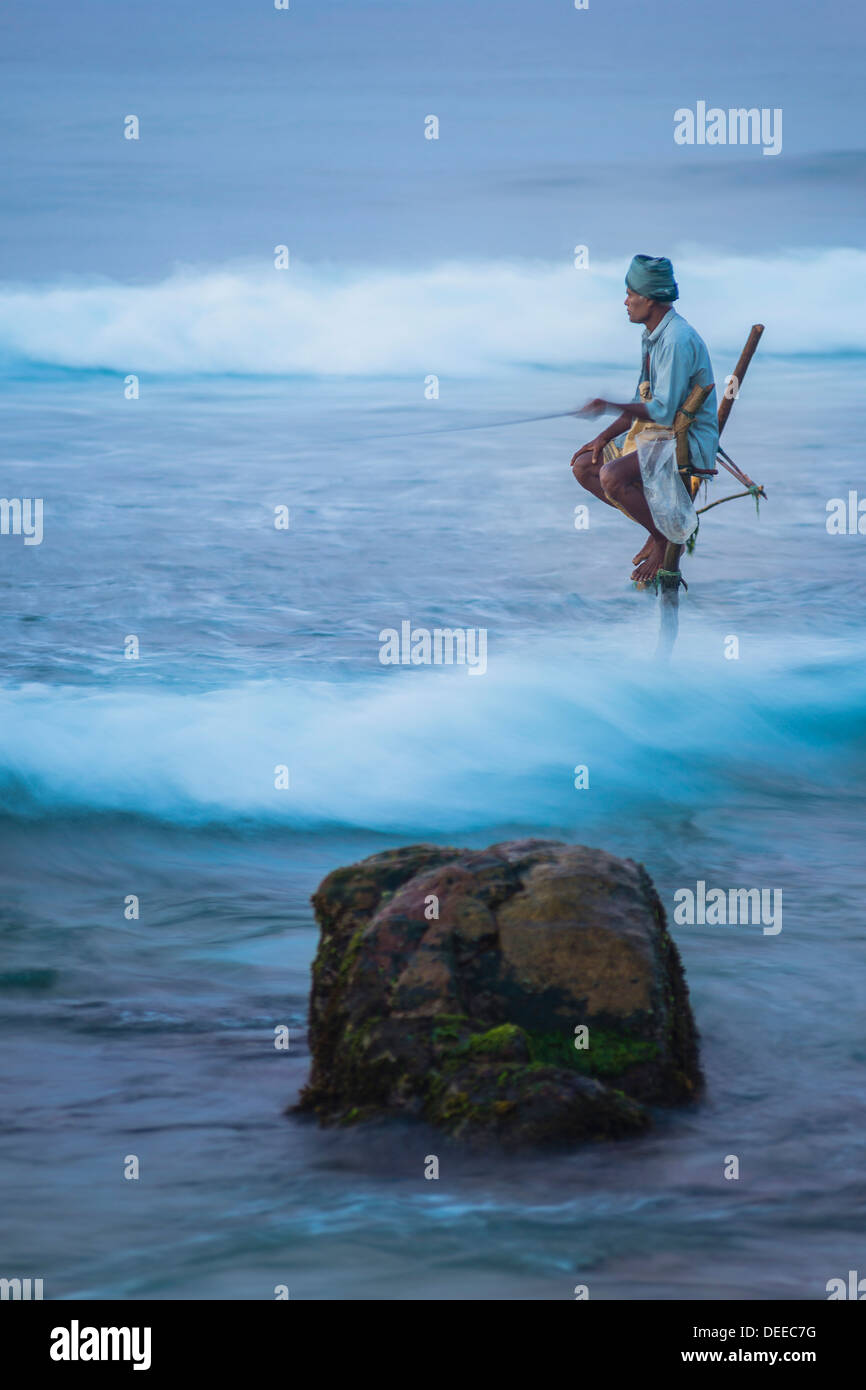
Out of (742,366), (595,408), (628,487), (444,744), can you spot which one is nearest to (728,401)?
(742,366)

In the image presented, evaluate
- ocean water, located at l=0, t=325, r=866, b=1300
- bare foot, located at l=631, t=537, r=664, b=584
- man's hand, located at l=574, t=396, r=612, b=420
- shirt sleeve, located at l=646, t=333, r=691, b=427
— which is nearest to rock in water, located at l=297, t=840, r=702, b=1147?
ocean water, located at l=0, t=325, r=866, b=1300

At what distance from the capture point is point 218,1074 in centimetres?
388

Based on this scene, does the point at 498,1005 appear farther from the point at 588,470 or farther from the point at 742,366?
the point at 742,366

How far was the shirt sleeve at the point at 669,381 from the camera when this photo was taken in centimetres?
764

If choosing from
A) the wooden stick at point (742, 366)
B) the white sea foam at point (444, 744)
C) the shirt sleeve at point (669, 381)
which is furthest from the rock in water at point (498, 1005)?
the wooden stick at point (742, 366)

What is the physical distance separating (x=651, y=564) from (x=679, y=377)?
1116 millimetres

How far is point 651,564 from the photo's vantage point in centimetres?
835

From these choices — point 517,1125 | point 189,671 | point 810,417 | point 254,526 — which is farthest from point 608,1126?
point 810,417

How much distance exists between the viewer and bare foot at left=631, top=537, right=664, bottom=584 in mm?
8273

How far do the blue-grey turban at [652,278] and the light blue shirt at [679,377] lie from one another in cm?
10

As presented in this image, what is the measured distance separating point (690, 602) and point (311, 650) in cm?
331

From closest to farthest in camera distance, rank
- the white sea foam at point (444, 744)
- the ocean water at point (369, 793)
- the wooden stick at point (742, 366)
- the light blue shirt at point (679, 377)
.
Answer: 1. the ocean water at point (369, 793)
2. the light blue shirt at point (679, 377)
3. the white sea foam at point (444, 744)
4. the wooden stick at point (742, 366)

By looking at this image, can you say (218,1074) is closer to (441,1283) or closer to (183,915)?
(441,1283)

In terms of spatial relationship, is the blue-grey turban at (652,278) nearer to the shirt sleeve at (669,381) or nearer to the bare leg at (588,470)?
the shirt sleeve at (669,381)
